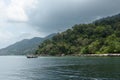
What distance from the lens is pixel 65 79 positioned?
86500 millimetres

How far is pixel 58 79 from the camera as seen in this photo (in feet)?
287

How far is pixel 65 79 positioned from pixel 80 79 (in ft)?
15.9

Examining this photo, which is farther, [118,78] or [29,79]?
[29,79]

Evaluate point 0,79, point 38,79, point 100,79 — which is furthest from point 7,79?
point 100,79

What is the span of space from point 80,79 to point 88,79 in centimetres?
253

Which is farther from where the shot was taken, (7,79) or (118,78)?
(7,79)

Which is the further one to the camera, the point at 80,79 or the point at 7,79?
the point at 7,79

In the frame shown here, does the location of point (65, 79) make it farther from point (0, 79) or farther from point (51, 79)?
point (0, 79)

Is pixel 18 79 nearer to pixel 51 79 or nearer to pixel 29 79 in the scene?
pixel 29 79

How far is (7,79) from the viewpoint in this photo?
9250cm

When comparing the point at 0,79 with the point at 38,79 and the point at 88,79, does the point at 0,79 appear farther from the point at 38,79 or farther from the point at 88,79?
the point at 88,79

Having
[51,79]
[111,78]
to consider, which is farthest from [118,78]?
[51,79]

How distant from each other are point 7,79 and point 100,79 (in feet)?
103

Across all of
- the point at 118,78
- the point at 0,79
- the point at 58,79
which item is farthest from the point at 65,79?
the point at 0,79
